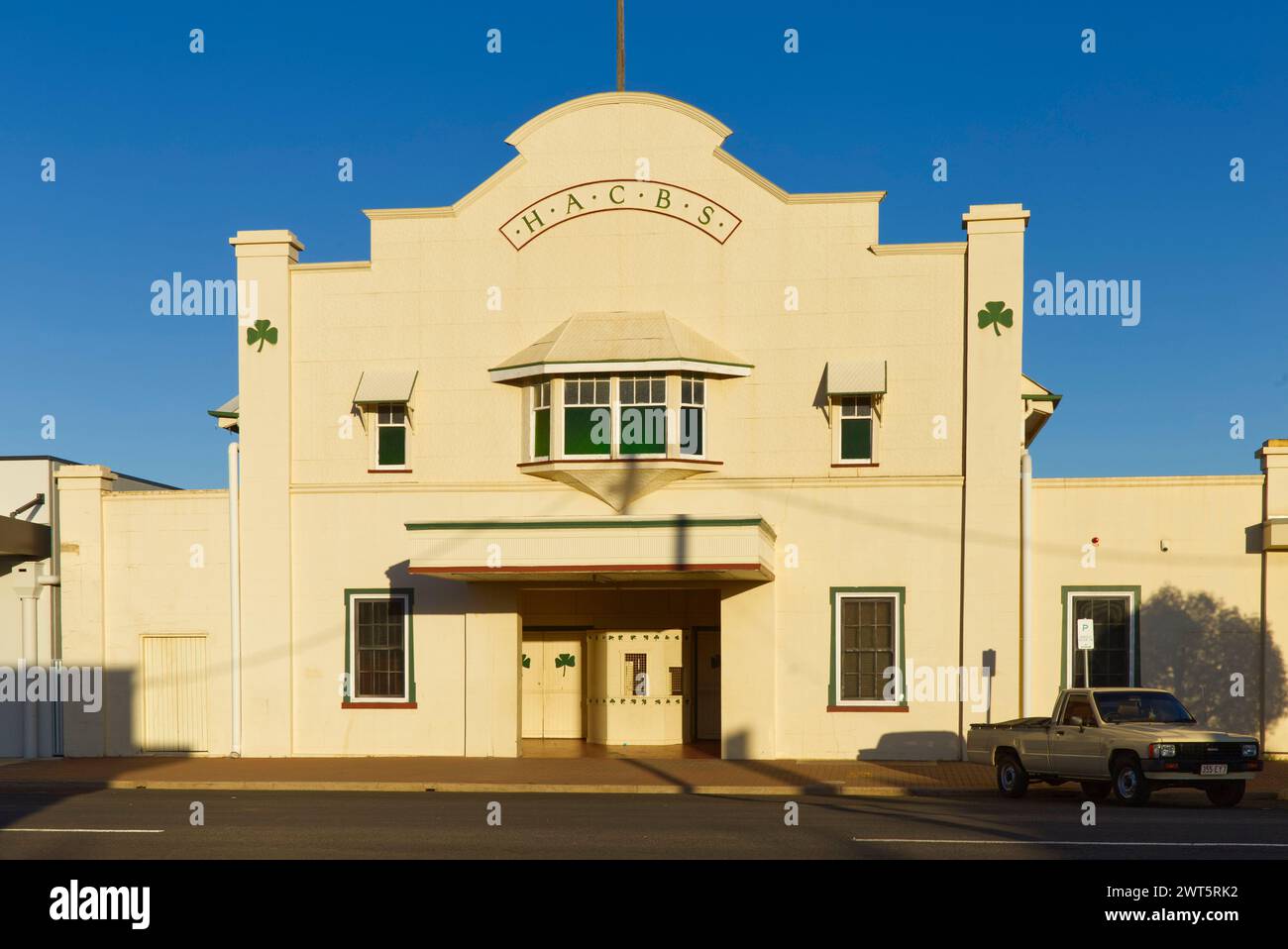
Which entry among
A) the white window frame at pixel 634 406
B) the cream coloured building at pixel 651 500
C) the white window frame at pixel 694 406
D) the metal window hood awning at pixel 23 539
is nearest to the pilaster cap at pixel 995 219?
the cream coloured building at pixel 651 500

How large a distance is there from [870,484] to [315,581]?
1028cm

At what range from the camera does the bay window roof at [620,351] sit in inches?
1000

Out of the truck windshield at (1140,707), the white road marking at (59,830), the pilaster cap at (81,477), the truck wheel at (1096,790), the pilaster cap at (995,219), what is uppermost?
the pilaster cap at (995,219)

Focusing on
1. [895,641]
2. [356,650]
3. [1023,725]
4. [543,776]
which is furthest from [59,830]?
[895,641]

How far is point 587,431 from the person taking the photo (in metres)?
25.9

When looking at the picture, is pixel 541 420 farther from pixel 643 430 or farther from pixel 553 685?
pixel 553 685

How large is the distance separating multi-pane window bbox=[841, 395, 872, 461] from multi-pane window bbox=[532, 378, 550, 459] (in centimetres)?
519

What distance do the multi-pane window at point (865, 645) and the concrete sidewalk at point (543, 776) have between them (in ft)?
4.22

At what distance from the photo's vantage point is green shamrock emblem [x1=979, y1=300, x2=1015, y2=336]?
25.3 meters

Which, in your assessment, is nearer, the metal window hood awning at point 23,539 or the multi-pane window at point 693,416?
the multi-pane window at point 693,416

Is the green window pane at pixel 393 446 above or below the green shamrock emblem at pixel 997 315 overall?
below

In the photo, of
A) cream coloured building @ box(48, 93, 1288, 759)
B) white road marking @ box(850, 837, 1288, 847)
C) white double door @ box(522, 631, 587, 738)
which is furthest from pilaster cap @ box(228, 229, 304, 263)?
white road marking @ box(850, 837, 1288, 847)

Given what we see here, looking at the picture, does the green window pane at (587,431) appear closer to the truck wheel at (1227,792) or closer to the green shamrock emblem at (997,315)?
the green shamrock emblem at (997,315)
